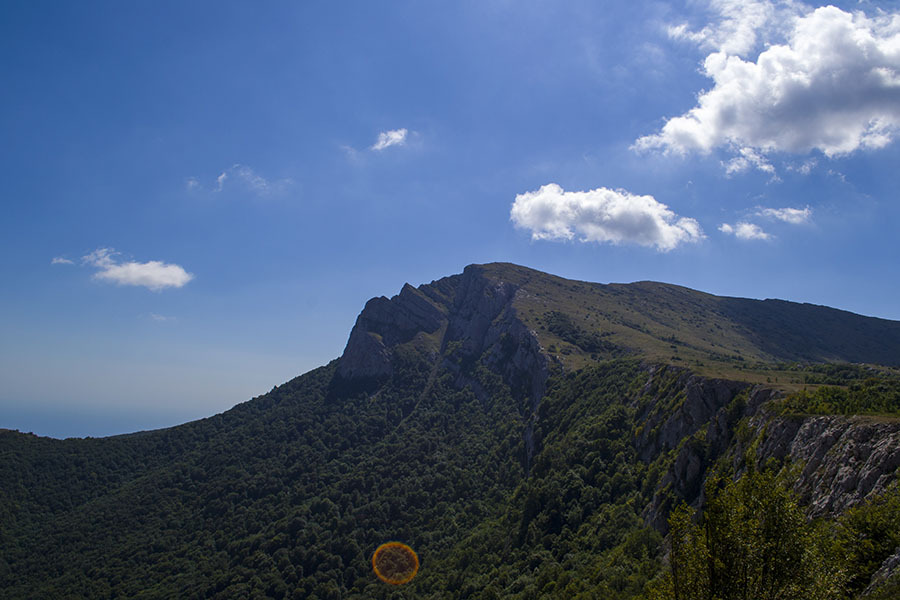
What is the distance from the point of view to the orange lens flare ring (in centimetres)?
7725

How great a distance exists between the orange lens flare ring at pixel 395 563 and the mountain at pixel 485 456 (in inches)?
94.0

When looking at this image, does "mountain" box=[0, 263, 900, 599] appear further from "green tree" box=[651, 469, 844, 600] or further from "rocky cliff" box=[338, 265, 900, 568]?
"green tree" box=[651, 469, 844, 600]

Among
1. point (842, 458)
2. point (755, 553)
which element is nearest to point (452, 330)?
point (842, 458)

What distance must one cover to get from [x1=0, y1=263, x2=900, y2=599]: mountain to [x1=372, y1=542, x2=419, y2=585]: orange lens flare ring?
7.83 feet

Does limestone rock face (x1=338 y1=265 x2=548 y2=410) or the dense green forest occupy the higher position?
limestone rock face (x1=338 y1=265 x2=548 y2=410)

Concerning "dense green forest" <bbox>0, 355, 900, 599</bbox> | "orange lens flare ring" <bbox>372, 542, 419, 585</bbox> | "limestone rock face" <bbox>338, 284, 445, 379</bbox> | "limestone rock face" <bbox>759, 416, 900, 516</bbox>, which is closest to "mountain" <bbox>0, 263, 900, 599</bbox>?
"limestone rock face" <bbox>759, 416, 900, 516</bbox>

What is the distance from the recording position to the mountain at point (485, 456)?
3494 centimetres

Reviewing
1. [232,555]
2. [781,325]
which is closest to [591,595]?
[232,555]

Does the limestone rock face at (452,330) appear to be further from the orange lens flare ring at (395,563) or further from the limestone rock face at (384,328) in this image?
the orange lens flare ring at (395,563)

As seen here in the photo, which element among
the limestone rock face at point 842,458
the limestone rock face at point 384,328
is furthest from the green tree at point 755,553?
the limestone rock face at point 384,328

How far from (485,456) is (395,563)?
107 feet

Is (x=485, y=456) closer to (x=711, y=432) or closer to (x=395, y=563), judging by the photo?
(x=395, y=563)

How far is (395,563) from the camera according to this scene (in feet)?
268

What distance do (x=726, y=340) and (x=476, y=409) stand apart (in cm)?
9271
